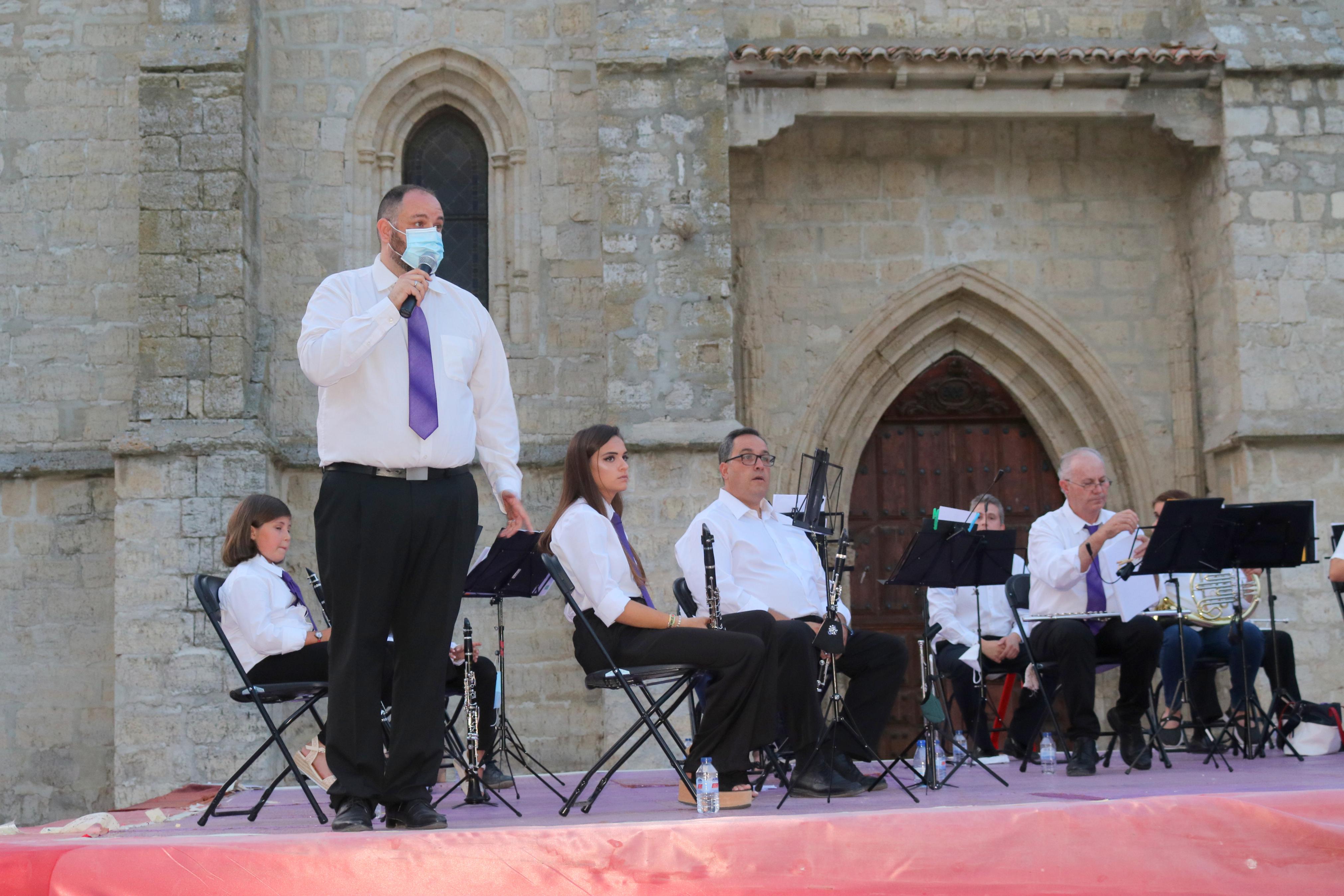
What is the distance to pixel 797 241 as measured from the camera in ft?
36.7

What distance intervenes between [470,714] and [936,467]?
6.48 m

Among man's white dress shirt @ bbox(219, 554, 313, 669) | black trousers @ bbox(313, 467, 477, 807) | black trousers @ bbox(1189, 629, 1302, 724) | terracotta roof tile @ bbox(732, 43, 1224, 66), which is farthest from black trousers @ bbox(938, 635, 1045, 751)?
terracotta roof tile @ bbox(732, 43, 1224, 66)

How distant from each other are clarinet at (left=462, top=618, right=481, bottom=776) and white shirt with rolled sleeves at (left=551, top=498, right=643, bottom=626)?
0.69 m

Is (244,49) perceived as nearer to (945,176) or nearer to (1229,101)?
(945,176)

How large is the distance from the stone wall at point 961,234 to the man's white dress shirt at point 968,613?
2.75m

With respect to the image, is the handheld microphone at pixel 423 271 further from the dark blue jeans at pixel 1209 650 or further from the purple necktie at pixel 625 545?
the dark blue jeans at pixel 1209 650

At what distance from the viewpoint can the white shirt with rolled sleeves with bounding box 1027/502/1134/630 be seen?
700 cm

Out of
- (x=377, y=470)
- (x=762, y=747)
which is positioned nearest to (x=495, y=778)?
(x=762, y=747)

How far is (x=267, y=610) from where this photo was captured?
584 centimetres

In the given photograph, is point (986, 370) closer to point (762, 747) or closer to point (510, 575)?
point (510, 575)

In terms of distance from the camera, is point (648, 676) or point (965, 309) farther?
point (965, 309)

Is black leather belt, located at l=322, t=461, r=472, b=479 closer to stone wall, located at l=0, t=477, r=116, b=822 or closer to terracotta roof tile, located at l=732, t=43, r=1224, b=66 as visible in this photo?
terracotta roof tile, located at l=732, t=43, r=1224, b=66

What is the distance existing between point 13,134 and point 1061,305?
335 inches

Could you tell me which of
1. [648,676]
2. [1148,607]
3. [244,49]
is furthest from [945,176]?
[648,676]
